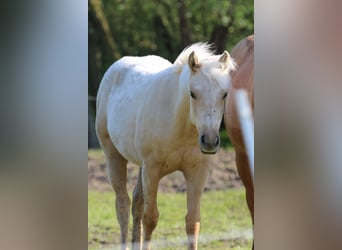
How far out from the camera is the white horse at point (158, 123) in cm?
295

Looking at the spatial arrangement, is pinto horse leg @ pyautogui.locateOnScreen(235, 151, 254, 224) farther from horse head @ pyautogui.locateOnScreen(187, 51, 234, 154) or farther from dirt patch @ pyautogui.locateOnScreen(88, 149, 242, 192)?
horse head @ pyautogui.locateOnScreen(187, 51, 234, 154)

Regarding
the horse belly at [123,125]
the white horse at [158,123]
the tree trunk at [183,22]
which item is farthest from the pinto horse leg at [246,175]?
the tree trunk at [183,22]

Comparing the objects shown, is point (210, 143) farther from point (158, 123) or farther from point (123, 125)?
point (123, 125)

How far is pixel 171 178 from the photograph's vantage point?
322 centimetres

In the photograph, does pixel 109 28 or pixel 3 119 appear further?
pixel 109 28

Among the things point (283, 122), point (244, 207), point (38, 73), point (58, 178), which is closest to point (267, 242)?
point (244, 207)

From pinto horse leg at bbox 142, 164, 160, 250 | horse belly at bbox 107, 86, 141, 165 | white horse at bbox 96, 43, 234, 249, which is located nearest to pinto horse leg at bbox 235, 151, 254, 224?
white horse at bbox 96, 43, 234, 249

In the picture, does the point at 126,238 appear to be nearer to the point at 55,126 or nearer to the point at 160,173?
the point at 160,173

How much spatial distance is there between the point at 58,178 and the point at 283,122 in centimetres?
106

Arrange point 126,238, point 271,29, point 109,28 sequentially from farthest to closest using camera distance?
1. point 109,28
2. point 126,238
3. point 271,29

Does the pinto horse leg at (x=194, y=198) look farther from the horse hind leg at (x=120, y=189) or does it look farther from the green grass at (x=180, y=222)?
the horse hind leg at (x=120, y=189)

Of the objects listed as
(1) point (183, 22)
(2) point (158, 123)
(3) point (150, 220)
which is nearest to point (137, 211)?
(3) point (150, 220)

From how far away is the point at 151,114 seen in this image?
3236 millimetres

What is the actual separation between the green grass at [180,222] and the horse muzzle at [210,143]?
36 cm
